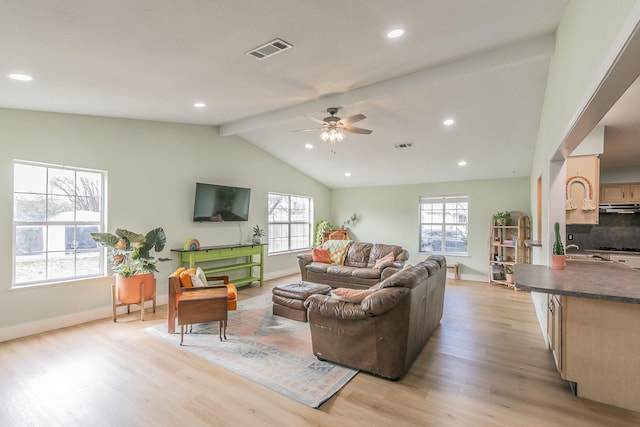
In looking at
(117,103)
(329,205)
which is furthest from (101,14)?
(329,205)

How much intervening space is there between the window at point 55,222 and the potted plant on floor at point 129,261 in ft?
0.98

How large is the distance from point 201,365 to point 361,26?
3.43 meters

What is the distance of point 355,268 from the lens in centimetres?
638

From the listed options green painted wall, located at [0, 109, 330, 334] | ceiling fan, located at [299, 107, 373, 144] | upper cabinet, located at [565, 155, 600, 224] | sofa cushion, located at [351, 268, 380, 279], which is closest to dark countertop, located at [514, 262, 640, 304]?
upper cabinet, located at [565, 155, 600, 224]

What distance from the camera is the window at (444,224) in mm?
7805

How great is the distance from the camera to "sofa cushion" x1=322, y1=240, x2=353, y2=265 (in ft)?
22.4

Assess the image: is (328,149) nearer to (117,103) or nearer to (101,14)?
(117,103)

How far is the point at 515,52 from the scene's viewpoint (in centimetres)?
327

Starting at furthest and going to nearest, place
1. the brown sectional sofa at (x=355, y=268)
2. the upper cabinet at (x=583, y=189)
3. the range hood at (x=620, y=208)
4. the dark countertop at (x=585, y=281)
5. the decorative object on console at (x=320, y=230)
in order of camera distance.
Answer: the decorative object on console at (x=320, y=230)
the brown sectional sofa at (x=355, y=268)
the range hood at (x=620, y=208)
the upper cabinet at (x=583, y=189)
the dark countertop at (x=585, y=281)

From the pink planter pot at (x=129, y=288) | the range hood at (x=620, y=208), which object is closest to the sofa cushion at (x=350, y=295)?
the pink planter pot at (x=129, y=288)

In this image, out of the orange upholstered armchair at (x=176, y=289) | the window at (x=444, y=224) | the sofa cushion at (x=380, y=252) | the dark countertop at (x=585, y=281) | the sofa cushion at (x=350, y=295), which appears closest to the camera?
the dark countertop at (x=585, y=281)

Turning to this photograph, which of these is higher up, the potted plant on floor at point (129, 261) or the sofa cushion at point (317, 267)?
the potted plant on floor at point (129, 261)

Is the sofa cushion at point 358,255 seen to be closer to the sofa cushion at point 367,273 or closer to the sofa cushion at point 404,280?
the sofa cushion at point 367,273

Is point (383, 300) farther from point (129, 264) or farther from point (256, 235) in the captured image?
point (256, 235)
